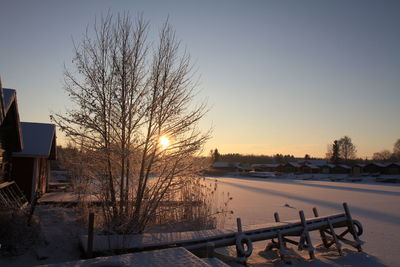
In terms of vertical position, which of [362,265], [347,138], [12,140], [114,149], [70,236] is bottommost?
[362,265]

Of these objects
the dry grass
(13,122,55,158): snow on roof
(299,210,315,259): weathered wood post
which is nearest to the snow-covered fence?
(299,210,315,259): weathered wood post

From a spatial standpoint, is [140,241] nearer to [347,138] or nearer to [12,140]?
[12,140]

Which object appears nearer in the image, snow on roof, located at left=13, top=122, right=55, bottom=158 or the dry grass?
the dry grass

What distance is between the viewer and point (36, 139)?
1534cm

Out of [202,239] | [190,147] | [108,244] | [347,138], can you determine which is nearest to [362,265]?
[202,239]

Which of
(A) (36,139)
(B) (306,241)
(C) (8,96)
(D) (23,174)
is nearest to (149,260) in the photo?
(B) (306,241)

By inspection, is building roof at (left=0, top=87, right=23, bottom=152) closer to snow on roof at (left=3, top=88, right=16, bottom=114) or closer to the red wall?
snow on roof at (left=3, top=88, right=16, bottom=114)

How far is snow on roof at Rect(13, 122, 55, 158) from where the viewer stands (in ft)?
46.8

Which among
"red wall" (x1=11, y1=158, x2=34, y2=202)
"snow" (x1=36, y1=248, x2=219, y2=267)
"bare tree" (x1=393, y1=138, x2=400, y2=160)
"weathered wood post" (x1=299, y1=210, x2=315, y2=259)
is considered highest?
"bare tree" (x1=393, y1=138, x2=400, y2=160)

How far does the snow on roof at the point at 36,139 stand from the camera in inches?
561

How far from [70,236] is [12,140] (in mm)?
5492

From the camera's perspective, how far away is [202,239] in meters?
7.06

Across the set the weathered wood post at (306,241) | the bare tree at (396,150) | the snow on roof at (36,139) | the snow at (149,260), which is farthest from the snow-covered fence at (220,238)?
the bare tree at (396,150)

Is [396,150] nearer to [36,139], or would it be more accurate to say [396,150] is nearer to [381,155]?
[381,155]
